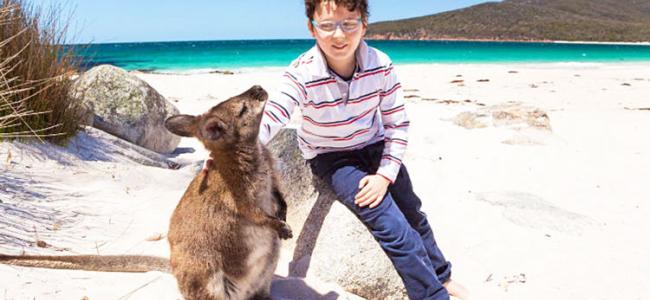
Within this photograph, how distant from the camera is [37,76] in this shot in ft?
18.8

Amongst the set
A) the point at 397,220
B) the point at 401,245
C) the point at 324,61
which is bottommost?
the point at 401,245

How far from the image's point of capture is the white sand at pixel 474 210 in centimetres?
383

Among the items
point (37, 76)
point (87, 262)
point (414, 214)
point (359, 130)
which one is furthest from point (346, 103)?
point (37, 76)

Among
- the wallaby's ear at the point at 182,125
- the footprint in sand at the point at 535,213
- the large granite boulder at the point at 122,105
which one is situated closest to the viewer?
the wallaby's ear at the point at 182,125

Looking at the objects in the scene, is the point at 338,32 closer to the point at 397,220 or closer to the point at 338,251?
the point at 397,220

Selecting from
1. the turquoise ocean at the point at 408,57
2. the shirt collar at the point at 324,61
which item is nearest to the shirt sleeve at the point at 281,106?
the shirt collar at the point at 324,61

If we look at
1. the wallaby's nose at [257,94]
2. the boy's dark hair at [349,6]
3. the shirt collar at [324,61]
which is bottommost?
the wallaby's nose at [257,94]

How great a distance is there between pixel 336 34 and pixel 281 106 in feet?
1.95

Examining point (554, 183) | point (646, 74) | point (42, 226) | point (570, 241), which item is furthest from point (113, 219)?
point (646, 74)

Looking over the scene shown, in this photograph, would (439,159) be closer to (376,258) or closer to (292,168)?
(292,168)

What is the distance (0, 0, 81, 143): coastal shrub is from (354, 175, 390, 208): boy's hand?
3609mm

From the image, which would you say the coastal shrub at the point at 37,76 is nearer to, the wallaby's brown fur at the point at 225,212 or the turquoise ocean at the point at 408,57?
Answer: the wallaby's brown fur at the point at 225,212

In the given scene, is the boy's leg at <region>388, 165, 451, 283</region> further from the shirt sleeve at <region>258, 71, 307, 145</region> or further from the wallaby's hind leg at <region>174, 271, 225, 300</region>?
the wallaby's hind leg at <region>174, 271, 225, 300</region>

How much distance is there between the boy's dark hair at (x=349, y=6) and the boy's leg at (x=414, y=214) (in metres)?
1.16
